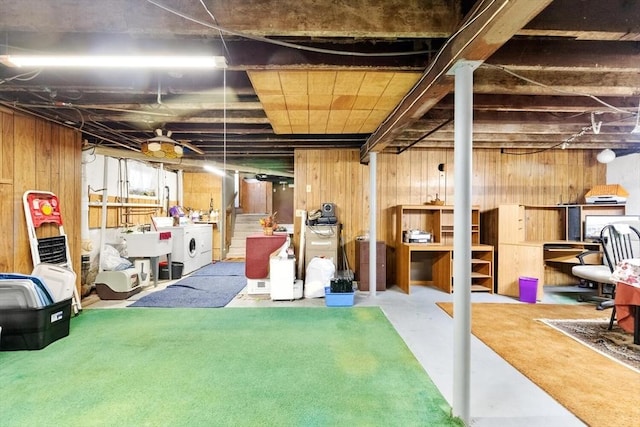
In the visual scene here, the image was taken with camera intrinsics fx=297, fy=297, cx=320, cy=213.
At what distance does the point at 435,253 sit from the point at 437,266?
0.72 feet

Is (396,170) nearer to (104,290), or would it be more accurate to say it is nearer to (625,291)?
(625,291)

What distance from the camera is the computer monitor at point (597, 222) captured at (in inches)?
183

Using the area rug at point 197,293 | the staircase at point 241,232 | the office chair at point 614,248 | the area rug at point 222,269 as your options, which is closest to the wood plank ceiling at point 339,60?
the office chair at point 614,248

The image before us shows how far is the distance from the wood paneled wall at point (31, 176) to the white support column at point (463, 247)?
4.21m

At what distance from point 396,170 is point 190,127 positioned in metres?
3.33

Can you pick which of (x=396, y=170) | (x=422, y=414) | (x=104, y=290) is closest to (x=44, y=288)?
(x=104, y=290)

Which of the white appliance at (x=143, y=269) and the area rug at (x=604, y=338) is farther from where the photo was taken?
the white appliance at (x=143, y=269)

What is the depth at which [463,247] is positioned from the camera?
1.73 meters

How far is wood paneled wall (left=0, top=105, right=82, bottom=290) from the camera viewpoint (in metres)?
3.05

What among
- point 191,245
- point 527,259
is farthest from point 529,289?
point 191,245

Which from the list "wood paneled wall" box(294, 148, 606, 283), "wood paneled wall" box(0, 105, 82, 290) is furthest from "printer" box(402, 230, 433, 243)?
"wood paneled wall" box(0, 105, 82, 290)

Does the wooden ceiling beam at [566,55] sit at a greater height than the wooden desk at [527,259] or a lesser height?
greater

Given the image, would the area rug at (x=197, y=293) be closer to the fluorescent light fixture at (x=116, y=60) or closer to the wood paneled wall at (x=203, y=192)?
the wood paneled wall at (x=203, y=192)

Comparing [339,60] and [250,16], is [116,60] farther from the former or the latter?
[339,60]
